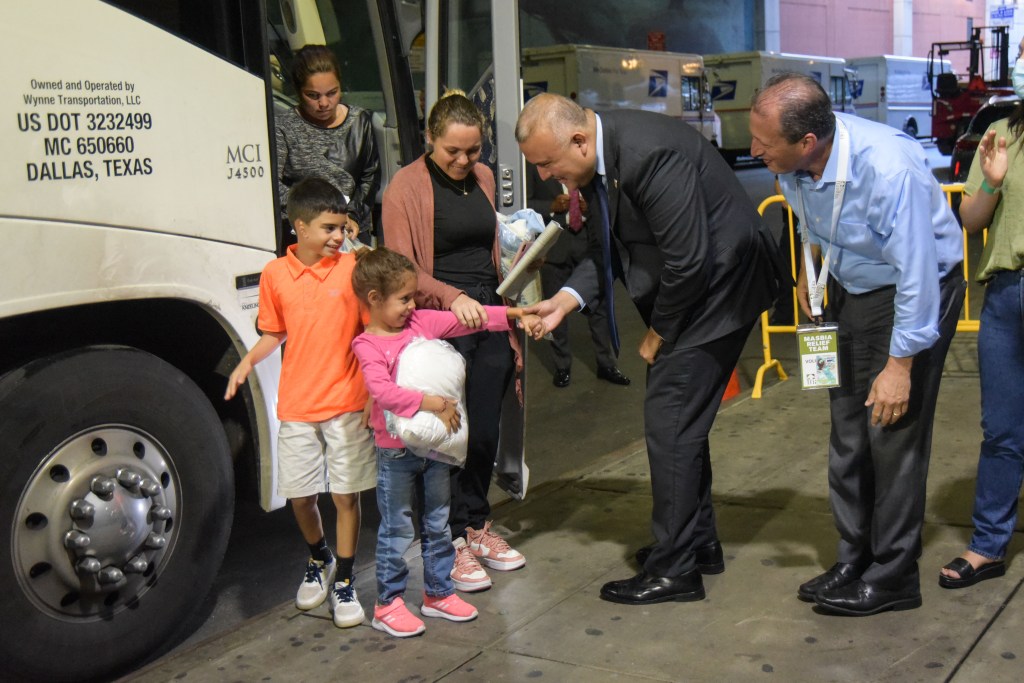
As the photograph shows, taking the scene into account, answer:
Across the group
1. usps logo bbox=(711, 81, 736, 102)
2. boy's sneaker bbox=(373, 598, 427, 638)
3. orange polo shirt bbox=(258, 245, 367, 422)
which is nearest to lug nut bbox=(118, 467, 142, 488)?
orange polo shirt bbox=(258, 245, 367, 422)

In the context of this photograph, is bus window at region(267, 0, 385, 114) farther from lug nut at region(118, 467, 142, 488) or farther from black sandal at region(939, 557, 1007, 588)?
black sandal at region(939, 557, 1007, 588)

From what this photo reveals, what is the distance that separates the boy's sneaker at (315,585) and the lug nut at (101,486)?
2.86ft

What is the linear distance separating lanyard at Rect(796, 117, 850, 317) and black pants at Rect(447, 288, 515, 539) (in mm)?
1185

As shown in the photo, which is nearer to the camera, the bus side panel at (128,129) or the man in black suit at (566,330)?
the bus side panel at (128,129)

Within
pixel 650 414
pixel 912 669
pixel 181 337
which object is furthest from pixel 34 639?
pixel 912 669

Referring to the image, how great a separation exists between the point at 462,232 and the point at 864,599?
6.27 feet

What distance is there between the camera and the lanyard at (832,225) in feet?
11.6

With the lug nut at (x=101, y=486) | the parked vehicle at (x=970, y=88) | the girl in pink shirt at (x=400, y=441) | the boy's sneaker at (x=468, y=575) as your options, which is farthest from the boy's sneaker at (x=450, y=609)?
the parked vehicle at (x=970, y=88)

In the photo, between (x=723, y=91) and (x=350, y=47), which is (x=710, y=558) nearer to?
(x=350, y=47)

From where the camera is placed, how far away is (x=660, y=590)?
4.09 metres

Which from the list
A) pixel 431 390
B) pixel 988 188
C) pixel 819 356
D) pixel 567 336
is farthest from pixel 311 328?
pixel 567 336

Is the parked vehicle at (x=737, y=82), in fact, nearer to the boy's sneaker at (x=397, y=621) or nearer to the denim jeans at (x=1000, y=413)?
Result: the denim jeans at (x=1000, y=413)

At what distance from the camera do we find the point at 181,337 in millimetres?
4195

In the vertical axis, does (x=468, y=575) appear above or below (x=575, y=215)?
below
